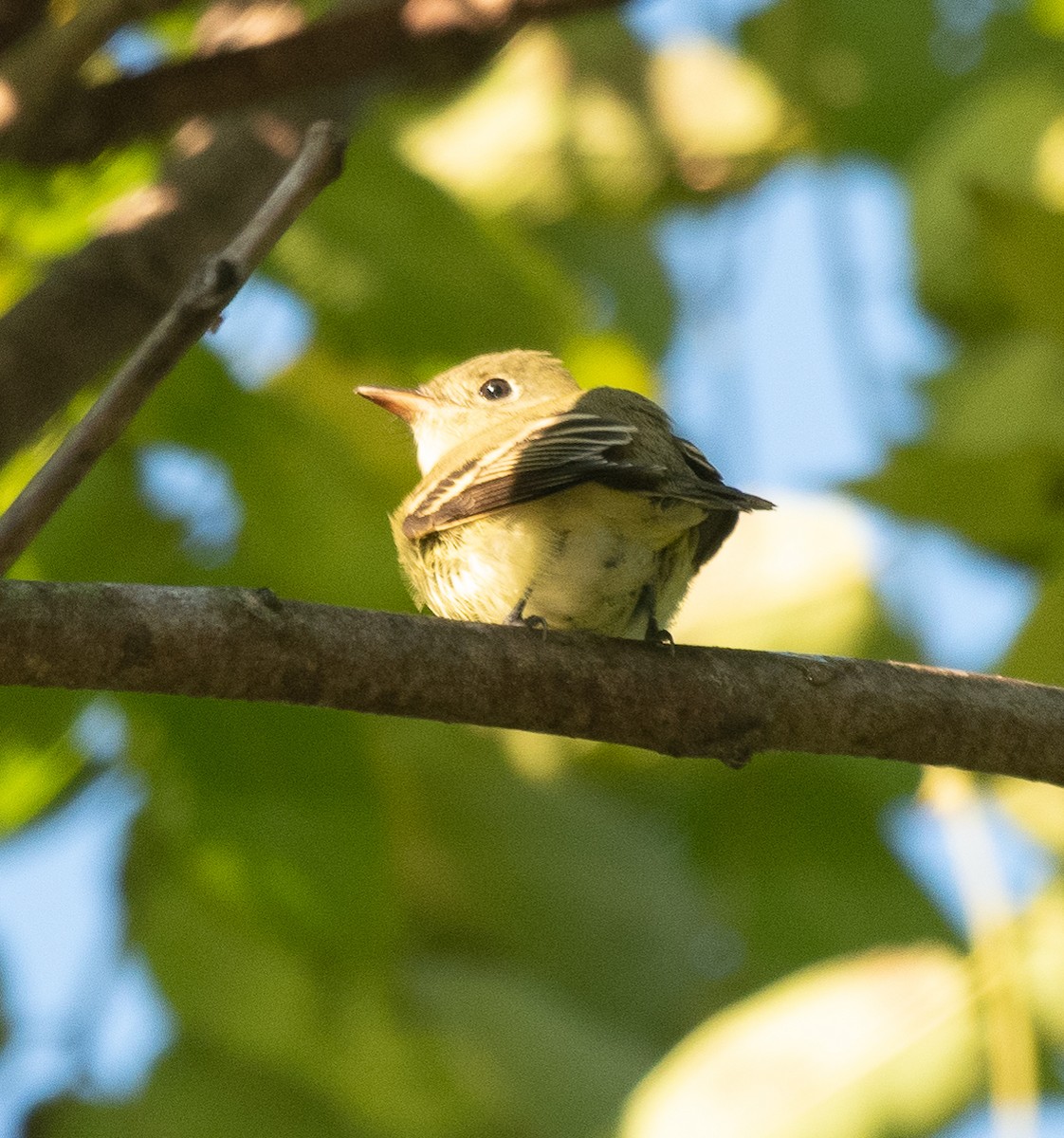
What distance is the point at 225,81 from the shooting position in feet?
7.61

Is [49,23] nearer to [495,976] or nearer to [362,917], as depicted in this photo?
[362,917]

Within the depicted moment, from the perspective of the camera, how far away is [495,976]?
9.86ft

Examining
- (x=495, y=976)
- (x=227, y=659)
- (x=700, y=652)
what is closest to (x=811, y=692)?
(x=700, y=652)

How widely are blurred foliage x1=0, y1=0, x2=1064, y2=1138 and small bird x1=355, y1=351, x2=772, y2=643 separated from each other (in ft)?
0.38

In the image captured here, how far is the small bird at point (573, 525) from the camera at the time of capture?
8.13 feet

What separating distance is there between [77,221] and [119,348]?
39 centimetres

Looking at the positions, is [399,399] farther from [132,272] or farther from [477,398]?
[132,272]

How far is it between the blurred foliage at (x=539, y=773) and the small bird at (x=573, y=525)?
0.38 feet

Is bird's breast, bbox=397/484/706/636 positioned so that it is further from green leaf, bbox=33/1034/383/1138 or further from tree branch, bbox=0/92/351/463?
green leaf, bbox=33/1034/383/1138

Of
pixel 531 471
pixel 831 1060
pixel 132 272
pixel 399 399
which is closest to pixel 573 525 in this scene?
pixel 531 471

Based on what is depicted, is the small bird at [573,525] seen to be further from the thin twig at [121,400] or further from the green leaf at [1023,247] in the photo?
the thin twig at [121,400]

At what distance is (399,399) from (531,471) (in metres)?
0.71

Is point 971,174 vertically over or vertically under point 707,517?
over

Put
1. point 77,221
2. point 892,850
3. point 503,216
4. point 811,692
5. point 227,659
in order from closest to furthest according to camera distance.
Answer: point 227,659 < point 811,692 < point 77,221 < point 892,850 < point 503,216
